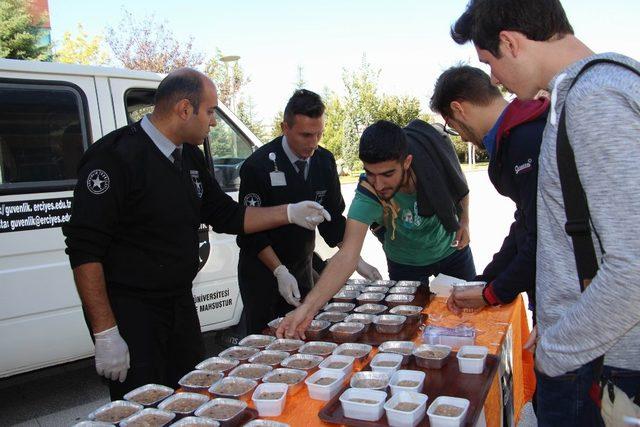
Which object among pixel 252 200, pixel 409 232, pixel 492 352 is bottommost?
pixel 492 352

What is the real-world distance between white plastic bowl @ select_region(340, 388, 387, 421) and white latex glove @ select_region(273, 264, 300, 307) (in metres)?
1.38

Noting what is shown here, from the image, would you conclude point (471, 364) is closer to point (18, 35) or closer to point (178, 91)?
point (178, 91)

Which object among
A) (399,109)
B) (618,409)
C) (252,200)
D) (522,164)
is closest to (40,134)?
(252,200)

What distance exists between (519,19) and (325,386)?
113cm

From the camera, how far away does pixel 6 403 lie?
347 centimetres

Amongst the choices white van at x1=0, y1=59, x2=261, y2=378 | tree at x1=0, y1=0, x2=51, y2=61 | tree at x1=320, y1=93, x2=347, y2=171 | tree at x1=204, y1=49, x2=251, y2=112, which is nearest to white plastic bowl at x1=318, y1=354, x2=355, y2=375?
white van at x1=0, y1=59, x2=261, y2=378

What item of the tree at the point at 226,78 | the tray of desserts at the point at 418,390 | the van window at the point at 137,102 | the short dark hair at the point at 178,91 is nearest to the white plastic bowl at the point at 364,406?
the tray of desserts at the point at 418,390

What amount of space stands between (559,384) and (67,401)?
3.28 meters

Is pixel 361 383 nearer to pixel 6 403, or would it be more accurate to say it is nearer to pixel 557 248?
pixel 557 248

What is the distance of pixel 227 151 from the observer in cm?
385

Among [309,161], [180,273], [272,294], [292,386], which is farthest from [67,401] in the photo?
[292,386]

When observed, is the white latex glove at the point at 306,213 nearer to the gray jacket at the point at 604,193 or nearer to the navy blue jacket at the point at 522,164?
the navy blue jacket at the point at 522,164

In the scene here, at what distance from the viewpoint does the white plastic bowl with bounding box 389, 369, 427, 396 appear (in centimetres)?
146

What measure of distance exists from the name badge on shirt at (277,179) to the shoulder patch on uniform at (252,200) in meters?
0.13
